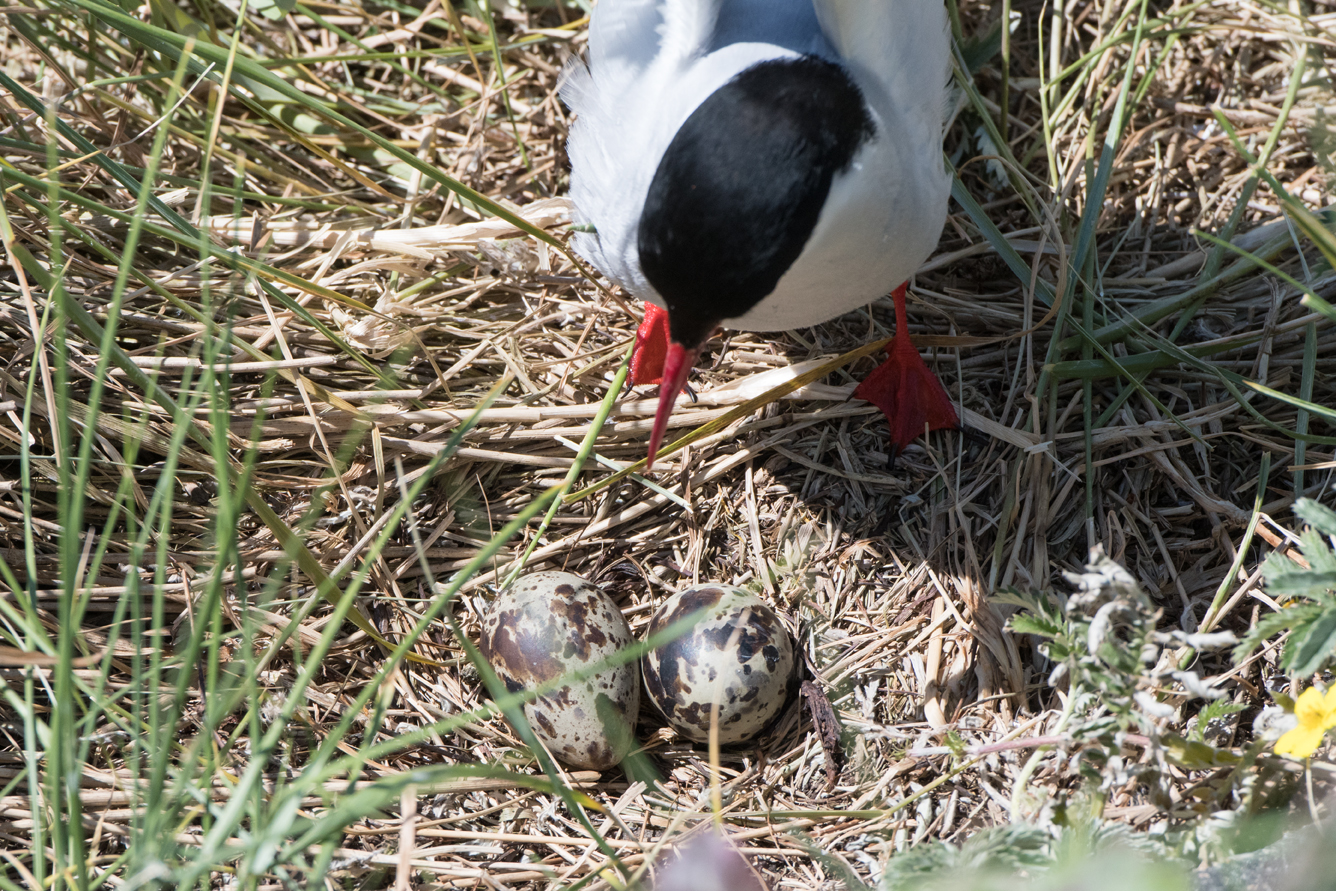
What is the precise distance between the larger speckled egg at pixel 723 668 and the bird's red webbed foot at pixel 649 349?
2.46 feet

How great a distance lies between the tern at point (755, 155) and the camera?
1665 mm

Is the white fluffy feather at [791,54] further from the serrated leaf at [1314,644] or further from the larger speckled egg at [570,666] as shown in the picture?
the serrated leaf at [1314,644]

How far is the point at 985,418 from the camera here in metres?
2.58

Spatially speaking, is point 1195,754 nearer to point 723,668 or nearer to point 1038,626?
point 1038,626

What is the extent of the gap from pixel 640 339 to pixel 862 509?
30.7 inches

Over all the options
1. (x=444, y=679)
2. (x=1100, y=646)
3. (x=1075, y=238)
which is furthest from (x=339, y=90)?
(x=1100, y=646)

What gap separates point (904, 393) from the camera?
2559mm

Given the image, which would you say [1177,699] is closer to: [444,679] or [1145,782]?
[1145,782]

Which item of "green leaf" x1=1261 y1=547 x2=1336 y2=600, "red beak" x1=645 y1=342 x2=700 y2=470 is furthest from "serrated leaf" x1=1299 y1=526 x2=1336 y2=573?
"red beak" x1=645 y1=342 x2=700 y2=470

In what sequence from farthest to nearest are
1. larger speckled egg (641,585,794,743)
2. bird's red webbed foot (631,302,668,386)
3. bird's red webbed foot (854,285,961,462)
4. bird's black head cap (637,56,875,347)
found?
1. bird's red webbed foot (631,302,668,386)
2. bird's red webbed foot (854,285,961,462)
3. larger speckled egg (641,585,794,743)
4. bird's black head cap (637,56,875,347)

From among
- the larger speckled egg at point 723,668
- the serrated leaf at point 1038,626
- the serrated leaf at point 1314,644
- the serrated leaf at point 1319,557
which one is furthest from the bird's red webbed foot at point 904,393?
the serrated leaf at point 1314,644

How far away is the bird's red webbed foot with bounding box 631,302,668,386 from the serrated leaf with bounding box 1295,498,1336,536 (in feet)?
5.13

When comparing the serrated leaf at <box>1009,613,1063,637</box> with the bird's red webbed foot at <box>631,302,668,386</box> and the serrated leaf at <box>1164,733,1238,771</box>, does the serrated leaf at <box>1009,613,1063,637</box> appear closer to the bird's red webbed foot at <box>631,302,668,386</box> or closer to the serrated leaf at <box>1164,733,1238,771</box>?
the serrated leaf at <box>1164,733,1238,771</box>

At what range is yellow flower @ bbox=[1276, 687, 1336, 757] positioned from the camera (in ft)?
4.98
